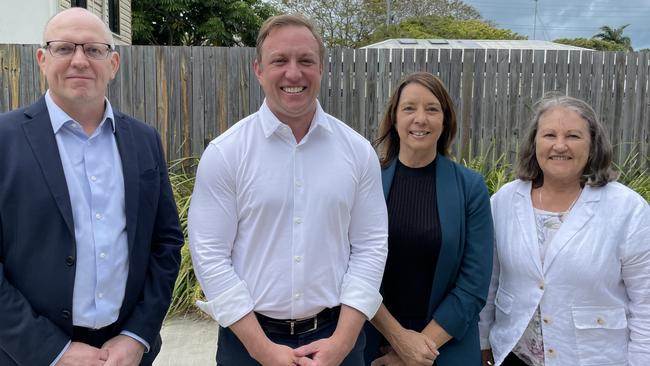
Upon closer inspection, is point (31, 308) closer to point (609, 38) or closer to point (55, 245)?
point (55, 245)

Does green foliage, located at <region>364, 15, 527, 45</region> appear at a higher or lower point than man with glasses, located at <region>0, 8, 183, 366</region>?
higher

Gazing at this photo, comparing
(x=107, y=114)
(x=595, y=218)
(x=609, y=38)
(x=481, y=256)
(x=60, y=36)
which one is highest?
(x=609, y=38)

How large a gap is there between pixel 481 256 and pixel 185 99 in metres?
4.79

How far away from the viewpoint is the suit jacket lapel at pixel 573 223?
2.21 meters

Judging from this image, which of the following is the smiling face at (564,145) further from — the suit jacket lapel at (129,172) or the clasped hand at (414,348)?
the suit jacket lapel at (129,172)

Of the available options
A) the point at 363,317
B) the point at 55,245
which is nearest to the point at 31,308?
the point at 55,245

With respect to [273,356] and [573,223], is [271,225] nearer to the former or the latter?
[273,356]

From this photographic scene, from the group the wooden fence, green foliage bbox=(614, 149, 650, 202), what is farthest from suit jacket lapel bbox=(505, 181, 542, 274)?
green foliage bbox=(614, 149, 650, 202)

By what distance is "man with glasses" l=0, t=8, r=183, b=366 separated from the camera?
6.10ft

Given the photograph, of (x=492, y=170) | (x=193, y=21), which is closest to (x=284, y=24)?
(x=492, y=170)

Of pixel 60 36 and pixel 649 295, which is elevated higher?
pixel 60 36

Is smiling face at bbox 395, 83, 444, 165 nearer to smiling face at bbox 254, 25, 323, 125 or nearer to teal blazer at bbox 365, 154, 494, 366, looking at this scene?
teal blazer at bbox 365, 154, 494, 366

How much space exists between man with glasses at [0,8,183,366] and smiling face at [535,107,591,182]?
165cm

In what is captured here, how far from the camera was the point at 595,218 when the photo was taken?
2211 millimetres
